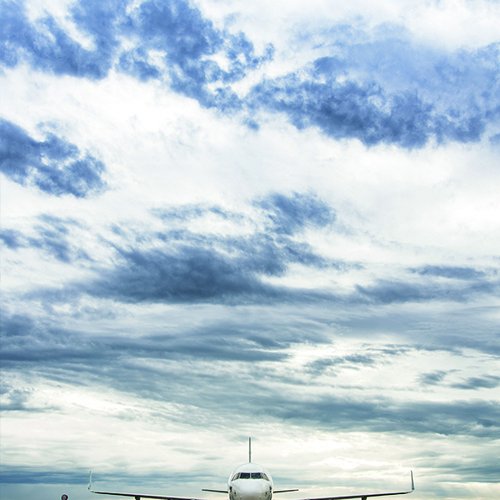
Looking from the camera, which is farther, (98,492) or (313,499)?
(98,492)

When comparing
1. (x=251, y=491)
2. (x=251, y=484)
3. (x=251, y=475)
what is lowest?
(x=251, y=491)

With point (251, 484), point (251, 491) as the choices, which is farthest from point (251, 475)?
point (251, 491)

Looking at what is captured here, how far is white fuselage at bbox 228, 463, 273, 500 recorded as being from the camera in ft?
159

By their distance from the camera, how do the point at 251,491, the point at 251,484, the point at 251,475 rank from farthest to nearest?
the point at 251,475
the point at 251,484
the point at 251,491

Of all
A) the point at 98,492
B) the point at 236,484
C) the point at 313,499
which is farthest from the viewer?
the point at 98,492

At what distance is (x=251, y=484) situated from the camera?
49.2 meters

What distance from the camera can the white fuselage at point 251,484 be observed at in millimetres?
48531

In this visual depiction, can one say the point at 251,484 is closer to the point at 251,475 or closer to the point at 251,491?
the point at 251,491

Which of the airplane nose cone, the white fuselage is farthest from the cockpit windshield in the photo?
the airplane nose cone

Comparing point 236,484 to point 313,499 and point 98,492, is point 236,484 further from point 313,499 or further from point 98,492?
point 98,492

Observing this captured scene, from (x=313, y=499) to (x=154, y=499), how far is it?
1847 centimetres

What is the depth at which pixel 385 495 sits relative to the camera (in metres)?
67.6

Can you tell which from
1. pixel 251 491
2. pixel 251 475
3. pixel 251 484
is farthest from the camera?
pixel 251 475

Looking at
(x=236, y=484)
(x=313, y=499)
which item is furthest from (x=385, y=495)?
(x=236, y=484)
